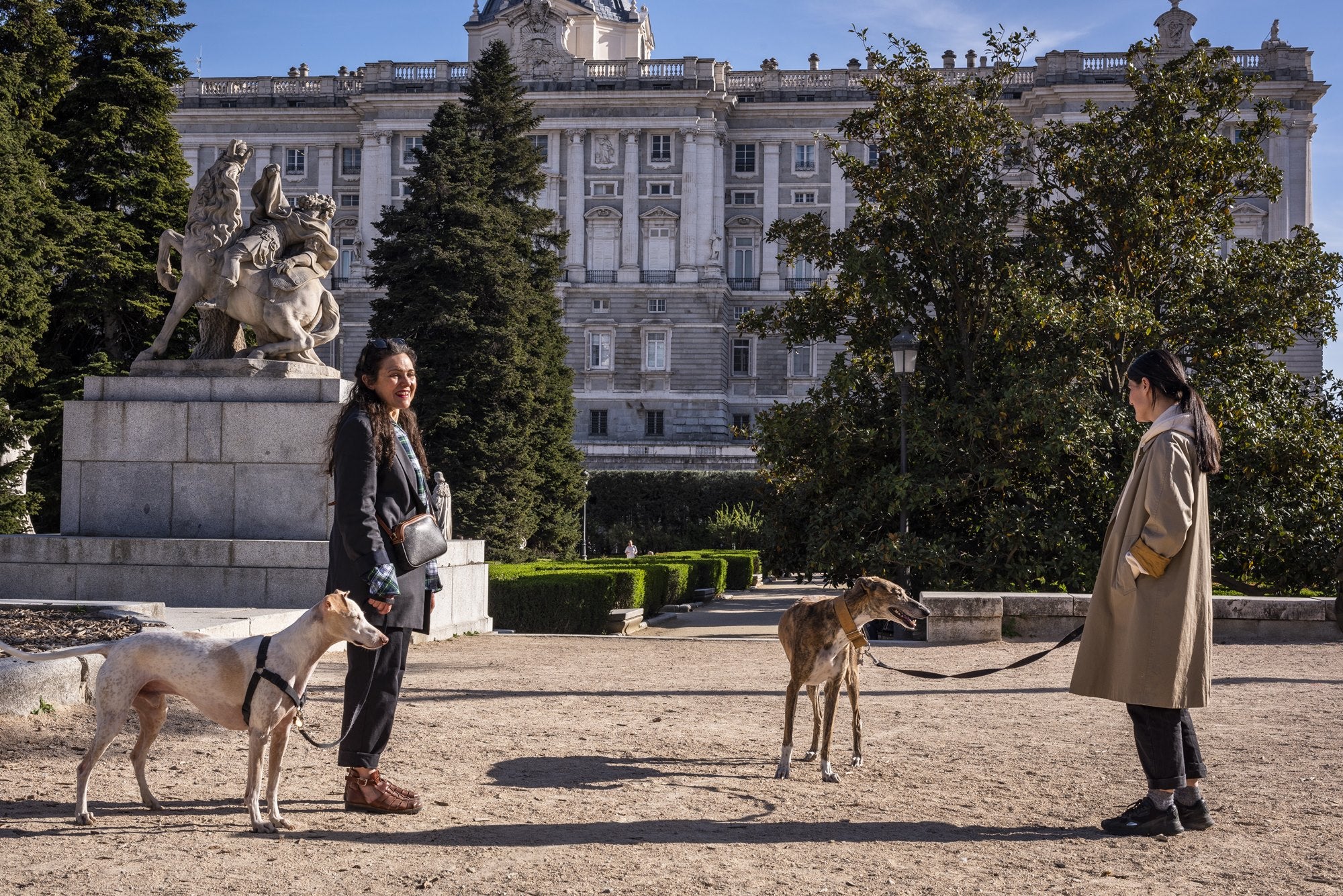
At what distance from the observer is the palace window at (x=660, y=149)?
65.4 metres

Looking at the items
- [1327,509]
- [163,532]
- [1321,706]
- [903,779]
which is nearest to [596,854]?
[903,779]

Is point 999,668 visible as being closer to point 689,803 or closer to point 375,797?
point 689,803

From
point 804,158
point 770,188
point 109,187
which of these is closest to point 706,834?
point 109,187

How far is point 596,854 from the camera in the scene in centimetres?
438

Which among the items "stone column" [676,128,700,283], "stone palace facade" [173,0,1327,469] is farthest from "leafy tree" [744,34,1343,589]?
"stone column" [676,128,700,283]

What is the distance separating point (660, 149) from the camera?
65.6 metres

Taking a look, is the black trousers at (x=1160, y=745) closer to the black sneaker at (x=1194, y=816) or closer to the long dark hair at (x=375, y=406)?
the black sneaker at (x=1194, y=816)

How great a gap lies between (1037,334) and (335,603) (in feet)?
38.6

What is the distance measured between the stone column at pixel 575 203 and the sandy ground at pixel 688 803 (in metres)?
58.1

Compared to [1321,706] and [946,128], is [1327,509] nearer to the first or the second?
[946,128]

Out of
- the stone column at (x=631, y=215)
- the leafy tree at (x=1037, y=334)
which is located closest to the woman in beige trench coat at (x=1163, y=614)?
the leafy tree at (x=1037, y=334)

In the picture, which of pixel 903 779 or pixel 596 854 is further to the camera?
pixel 903 779

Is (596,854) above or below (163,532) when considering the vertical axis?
below

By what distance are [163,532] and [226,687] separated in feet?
20.4
